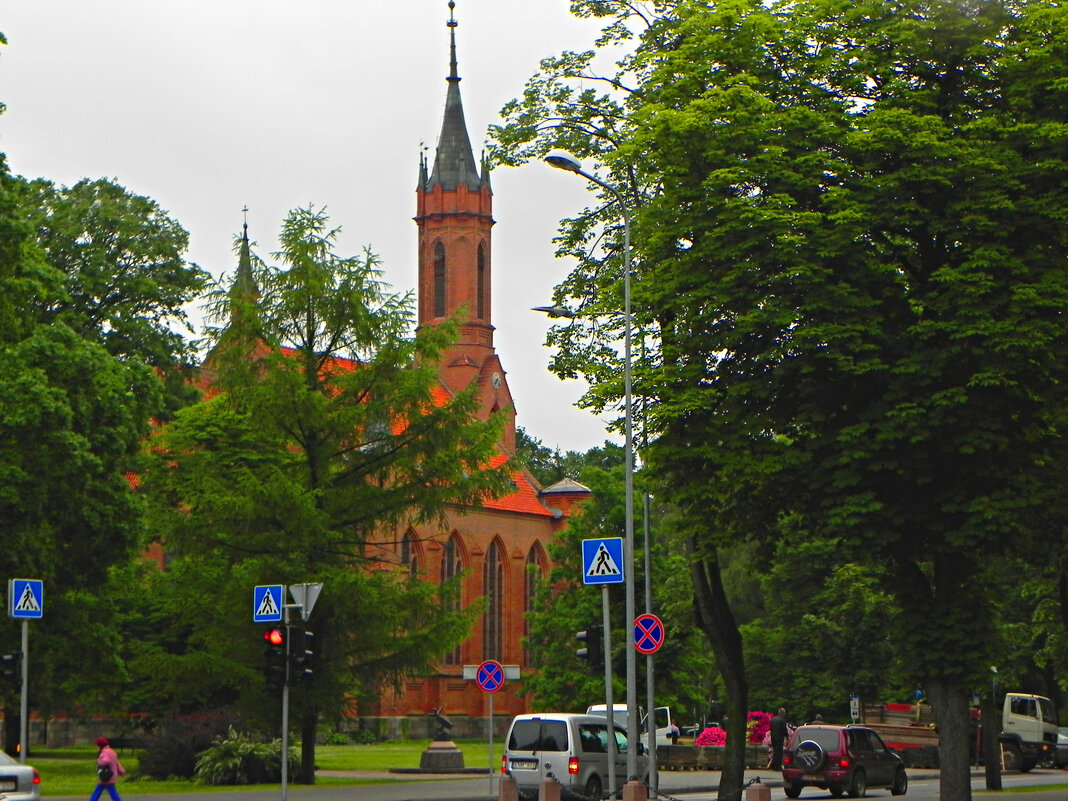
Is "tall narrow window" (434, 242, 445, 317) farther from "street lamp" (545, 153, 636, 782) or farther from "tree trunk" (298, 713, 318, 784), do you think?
"street lamp" (545, 153, 636, 782)

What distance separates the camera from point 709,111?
71.3 feet

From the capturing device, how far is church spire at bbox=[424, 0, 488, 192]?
78000 mm

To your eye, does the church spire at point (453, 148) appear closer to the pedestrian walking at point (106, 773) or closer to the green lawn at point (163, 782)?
the green lawn at point (163, 782)

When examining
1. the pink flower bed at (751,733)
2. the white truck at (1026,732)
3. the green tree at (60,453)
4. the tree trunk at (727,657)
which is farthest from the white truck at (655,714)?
the green tree at (60,453)

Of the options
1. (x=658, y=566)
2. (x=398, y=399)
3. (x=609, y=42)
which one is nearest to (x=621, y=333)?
(x=609, y=42)

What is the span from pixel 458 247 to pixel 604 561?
2217 inches

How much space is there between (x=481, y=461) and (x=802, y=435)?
12.6 meters

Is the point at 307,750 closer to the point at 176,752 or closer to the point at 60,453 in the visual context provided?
the point at 176,752

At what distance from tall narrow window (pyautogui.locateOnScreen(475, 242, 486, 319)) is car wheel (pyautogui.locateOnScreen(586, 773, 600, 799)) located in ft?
173

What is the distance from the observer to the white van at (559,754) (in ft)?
82.9

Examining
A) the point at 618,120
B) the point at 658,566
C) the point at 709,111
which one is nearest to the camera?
the point at 709,111

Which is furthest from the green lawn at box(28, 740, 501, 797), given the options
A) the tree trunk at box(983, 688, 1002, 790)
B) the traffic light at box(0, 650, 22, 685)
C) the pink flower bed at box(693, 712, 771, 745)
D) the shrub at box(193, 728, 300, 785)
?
the tree trunk at box(983, 688, 1002, 790)

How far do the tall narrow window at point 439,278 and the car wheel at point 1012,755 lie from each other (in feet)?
132

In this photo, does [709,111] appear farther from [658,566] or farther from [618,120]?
[658,566]
